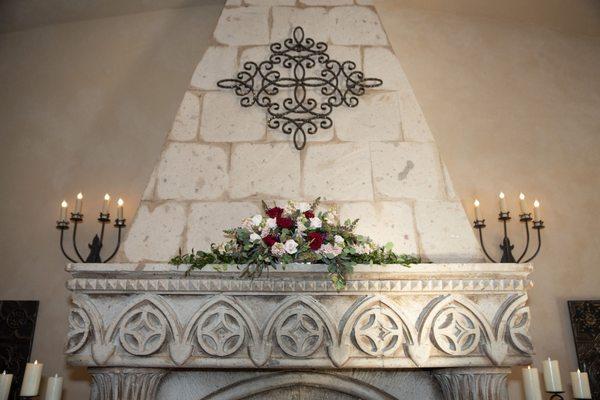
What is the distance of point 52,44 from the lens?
3.84 metres

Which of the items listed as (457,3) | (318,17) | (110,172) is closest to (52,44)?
(110,172)

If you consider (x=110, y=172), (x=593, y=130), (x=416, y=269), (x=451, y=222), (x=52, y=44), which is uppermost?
(x=52, y=44)

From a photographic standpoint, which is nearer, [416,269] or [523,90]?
[416,269]

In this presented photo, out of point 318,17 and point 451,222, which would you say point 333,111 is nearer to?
point 318,17

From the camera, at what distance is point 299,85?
2809mm

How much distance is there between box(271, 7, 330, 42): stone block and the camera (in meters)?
2.94

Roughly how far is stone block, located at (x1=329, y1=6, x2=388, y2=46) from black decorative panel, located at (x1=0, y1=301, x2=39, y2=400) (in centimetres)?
266

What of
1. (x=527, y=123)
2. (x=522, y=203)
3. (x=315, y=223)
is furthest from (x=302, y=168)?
(x=527, y=123)

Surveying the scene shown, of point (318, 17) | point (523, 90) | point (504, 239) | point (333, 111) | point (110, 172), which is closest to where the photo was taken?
point (333, 111)

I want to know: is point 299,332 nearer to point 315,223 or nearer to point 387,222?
point 315,223

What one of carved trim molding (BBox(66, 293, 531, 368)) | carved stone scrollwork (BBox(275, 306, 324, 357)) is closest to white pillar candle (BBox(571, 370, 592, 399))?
carved trim molding (BBox(66, 293, 531, 368))

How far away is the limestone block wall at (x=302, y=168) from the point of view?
8.05 feet

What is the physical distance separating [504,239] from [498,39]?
1693 mm

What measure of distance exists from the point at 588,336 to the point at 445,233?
4.79 feet
